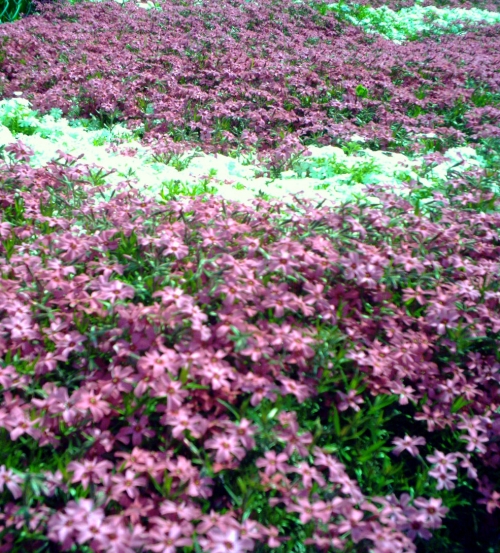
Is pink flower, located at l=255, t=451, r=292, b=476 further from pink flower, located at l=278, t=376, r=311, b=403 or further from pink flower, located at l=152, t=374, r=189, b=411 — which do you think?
pink flower, located at l=152, t=374, r=189, b=411

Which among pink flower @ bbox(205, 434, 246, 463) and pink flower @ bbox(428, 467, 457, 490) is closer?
pink flower @ bbox(205, 434, 246, 463)

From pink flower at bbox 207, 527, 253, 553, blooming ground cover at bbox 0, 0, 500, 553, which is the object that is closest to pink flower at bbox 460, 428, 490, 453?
blooming ground cover at bbox 0, 0, 500, 553

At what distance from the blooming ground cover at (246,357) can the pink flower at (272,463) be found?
0.04ft

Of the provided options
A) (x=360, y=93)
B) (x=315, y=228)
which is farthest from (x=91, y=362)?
(x=360, y=93)

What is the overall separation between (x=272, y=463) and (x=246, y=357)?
54cm

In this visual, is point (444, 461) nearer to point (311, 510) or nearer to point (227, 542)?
point (311, 510)

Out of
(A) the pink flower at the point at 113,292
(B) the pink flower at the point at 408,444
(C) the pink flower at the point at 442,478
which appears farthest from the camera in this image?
(A) the pink flower at the point at 113,292

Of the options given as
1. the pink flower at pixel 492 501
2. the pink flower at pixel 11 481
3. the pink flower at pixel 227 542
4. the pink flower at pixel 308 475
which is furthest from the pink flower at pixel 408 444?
the pink flower at pixel 11 481

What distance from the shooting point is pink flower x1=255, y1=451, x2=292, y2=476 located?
89.7 inches

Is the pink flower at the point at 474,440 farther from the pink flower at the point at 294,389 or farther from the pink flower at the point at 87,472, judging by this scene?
the pink flower at the point at 87,472

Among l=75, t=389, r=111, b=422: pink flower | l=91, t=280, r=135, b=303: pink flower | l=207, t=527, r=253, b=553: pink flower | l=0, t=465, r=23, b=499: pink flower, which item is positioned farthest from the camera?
l=91, t=280, r=135, b=303: pink flower

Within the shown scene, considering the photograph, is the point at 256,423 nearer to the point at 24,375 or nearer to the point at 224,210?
the point at 24,375

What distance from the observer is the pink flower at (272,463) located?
228 centimetres

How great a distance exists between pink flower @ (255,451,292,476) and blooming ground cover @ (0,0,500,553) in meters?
0.01
